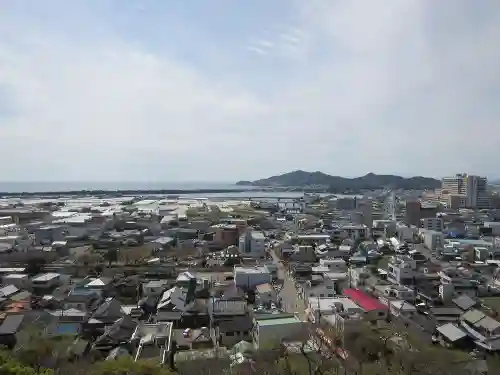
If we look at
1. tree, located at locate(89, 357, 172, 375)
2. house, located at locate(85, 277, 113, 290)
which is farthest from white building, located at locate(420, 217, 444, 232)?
tree, located at locate(89, 357, 172, 375)

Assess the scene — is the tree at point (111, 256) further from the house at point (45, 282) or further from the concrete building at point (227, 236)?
the concrete building at point (227, 236)

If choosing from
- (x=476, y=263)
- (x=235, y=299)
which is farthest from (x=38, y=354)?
(x=476, y=263)

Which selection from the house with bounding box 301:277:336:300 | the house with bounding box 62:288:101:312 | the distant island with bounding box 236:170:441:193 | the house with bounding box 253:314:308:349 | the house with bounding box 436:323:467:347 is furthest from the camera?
the distant island with bounding box 236:170:441:193

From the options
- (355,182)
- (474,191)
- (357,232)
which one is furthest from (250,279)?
(355,182)

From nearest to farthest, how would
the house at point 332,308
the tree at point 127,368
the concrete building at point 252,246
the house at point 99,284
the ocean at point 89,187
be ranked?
the tree at point 127,368, the house at point 332,308, the house at point 99,284, the concrete building at point 252,246, the ocean at point 89,187

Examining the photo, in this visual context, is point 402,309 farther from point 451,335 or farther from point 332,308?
point 332,308

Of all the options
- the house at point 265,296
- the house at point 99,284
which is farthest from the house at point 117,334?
the house at point 265,296

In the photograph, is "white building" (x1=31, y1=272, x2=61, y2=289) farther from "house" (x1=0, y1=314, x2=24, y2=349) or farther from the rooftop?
the rooftop
